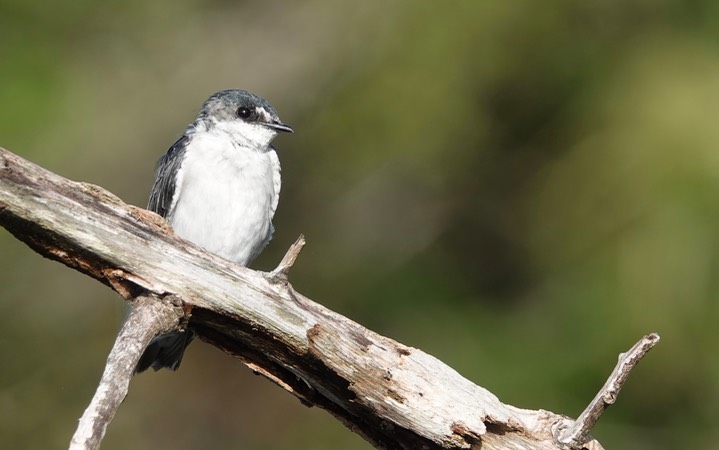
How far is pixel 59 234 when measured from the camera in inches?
143

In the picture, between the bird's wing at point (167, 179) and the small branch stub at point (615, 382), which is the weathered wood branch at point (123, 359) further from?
the bird's wing at point (167, 179)

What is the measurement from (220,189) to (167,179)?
1.03 ft

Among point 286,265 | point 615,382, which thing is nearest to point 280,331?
point 286,265

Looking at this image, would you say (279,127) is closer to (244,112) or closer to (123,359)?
(244,112)

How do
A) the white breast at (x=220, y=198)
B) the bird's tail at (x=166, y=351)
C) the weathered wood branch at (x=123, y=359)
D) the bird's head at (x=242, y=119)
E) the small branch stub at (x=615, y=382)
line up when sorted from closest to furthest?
the weathered wood branch at (x=123, y=359)
the small branch stub at (x=615, y=382)
the bird's tail at (x=166, y=351)
the white breast at (x=220, y=198)
the bird's head at (x=242, y=119)

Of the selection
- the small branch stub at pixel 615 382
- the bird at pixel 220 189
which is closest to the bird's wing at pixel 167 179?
the bird at pixel 220 189

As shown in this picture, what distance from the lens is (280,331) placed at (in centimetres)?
388

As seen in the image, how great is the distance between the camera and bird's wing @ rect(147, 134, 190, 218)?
5371mm

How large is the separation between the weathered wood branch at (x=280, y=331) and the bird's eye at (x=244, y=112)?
1883 mm

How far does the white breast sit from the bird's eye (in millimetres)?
294

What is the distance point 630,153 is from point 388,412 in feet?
16.6

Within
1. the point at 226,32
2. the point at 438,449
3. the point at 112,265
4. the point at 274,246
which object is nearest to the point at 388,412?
the point at 438,449

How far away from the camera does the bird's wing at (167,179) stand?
537 centimetres

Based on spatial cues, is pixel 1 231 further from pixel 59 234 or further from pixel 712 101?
pixel 712 101
